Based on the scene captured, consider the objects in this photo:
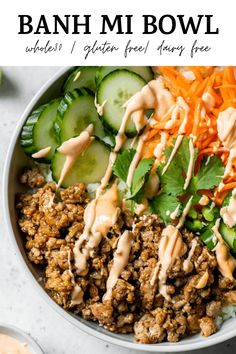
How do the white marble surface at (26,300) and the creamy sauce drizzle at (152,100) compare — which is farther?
the white marble surface at (26,300)

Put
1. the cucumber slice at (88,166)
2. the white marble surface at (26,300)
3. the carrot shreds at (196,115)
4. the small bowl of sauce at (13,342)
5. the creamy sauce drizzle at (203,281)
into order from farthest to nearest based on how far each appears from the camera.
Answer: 1. the white marble surface at (26,300)
2. the small bowl of sauce at (13,342)
3. the cucumber slice at (88,166)
4. the carrot shreds at (196,115)
5. the creamy sauce drizzle at (203,281)

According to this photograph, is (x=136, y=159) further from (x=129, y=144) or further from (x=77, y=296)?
(x=77, y=296)

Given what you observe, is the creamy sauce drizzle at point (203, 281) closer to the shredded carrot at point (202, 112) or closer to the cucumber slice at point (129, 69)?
the shredded carrot at point (202, 112)

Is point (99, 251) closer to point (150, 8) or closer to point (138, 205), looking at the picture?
point (138, 205)

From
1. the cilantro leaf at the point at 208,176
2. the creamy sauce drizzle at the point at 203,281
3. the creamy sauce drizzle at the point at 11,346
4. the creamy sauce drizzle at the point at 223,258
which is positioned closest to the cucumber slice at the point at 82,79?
the cilantro leaf at the point at 208,176

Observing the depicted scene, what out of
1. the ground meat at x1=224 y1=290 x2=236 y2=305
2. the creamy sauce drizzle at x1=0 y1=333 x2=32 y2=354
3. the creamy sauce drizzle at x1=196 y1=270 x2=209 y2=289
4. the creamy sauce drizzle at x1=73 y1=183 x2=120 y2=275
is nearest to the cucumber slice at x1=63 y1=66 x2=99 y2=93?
the creamy sauce drizzle at x1=73 y1=183 x2=120 y2=275

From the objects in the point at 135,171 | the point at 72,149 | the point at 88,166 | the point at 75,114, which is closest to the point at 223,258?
the point at 135,171

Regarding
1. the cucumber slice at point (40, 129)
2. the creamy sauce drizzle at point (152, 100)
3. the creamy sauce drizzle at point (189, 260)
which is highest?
the creamy sauce drizzle at point (152, 100)

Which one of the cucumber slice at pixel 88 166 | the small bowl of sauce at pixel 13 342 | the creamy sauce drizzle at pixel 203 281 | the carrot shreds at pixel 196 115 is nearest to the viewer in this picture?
the creamy sauce drizzle at pixel 203 281
